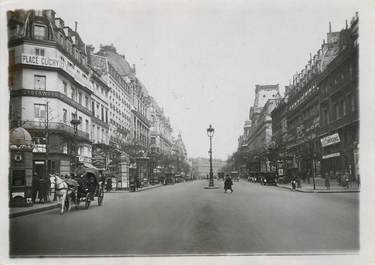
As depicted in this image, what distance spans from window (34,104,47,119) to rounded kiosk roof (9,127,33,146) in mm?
1490

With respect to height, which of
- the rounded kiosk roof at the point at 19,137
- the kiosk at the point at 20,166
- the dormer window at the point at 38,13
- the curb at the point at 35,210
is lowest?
the curb at the point at 35,210

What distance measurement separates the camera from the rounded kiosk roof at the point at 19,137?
11.6 m

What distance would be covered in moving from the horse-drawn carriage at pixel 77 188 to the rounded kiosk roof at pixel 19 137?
95.9 inches

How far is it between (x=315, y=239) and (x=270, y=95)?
100634 millimetres

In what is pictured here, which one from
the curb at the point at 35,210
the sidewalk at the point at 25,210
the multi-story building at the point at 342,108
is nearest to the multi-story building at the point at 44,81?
the curb at the point at 35,210

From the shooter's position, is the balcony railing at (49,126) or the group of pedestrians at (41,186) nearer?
the balcony railing at (49,126)

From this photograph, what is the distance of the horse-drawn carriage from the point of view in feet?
49.8

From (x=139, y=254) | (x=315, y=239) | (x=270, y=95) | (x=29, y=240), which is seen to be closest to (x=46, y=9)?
(x=29, y=240)

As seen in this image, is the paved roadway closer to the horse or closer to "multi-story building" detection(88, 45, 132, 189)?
the horse

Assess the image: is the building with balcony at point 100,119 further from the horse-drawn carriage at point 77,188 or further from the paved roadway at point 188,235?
the paved roadway at point 188,235

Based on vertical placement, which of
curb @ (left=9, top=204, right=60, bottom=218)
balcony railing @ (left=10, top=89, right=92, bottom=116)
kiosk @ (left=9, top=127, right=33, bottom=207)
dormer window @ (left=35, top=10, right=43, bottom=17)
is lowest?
curb @ (left=9, top=204, right=60, bottom=218)

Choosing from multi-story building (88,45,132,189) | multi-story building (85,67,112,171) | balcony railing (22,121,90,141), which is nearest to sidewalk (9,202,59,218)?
balcony railing (22,121,90,141)

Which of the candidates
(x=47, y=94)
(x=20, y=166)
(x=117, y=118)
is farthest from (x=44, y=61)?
(x=117, y=118)

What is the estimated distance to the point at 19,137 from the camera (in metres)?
12.3
